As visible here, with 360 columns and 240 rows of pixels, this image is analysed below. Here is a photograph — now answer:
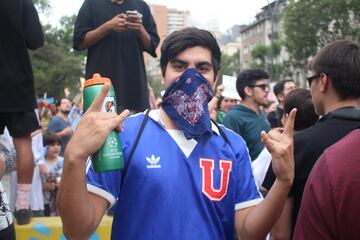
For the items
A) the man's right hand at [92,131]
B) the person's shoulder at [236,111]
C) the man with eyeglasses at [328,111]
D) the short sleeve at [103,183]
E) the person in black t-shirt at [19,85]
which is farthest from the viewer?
the person's shoulder at [236,111]

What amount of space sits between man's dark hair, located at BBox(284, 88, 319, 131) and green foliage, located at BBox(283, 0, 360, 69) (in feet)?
61.8

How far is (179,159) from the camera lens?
2316 mm

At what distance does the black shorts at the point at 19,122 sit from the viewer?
3729 millimetres

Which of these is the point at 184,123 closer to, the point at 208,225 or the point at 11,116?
the point at 208,225

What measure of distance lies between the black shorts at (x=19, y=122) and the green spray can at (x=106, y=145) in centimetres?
184

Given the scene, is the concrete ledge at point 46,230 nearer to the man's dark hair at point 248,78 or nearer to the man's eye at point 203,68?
the man's eye at point 203,68

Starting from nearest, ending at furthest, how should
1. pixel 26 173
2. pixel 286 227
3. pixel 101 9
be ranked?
pixel 286 227 → pixel 26 173 → pixel 101 9

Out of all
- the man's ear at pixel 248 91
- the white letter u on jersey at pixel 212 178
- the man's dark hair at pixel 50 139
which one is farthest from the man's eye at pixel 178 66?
the man's dark hair at pixel 50 139

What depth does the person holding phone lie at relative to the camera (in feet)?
13.0

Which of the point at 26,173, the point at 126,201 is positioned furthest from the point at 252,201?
the point at 26,173

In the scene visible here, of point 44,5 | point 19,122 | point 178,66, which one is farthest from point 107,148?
point 44,5

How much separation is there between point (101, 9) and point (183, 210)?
7.46ft

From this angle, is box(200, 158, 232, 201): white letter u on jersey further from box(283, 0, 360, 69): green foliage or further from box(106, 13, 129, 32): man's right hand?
box(283, 0, 360, 69): green foliage

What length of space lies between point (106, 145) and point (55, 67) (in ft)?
146
